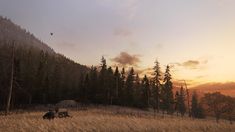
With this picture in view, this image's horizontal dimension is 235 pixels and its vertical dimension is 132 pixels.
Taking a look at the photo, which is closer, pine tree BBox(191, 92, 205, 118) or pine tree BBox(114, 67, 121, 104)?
pine tree BBox(114, 67, 121, 104)

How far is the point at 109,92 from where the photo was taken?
324 feet

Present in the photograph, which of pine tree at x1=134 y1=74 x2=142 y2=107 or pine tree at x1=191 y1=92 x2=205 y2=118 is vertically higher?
pine tree at x1=134 y1=74 x2=142 y2=107

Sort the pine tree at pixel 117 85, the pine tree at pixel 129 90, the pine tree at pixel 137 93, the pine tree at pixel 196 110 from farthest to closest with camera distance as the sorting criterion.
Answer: the pine tree at pixel 196 110 < the pine tree at pixel 117 85 < the pine tree at pixel 129 90 < the pine tree at pixel 137 93

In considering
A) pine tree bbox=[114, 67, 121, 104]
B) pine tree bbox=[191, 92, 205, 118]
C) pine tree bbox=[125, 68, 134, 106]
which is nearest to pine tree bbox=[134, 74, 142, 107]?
pine tree bbox=[125, 68, 134, 106]

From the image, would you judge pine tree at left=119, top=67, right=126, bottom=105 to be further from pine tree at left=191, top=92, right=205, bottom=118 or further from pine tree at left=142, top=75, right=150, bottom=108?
pine tree at left=191, top=92, right=205, bottom=118

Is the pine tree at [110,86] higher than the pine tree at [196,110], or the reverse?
the pine tree at [110,86]

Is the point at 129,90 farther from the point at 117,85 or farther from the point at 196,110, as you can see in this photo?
the point at 196,110

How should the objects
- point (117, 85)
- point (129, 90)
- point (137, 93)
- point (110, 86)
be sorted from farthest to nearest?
point (137, 93), point (129, 90), point (117, 85), point (110, 86)

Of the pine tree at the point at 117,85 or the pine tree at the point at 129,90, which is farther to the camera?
the pine tree at the point at 117,85

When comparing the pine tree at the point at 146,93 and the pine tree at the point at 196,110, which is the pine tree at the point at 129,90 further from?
the pine tree at the point at 196,110

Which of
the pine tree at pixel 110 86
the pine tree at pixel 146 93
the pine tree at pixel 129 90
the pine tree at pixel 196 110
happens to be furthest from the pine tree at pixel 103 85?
the pine tree at pixel 196 110

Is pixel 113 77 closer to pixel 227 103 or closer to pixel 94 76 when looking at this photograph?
pixel 94 76

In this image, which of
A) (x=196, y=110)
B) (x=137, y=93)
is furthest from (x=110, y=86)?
(x=196, y=110)

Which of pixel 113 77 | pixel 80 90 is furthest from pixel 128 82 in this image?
pixel 80 90
